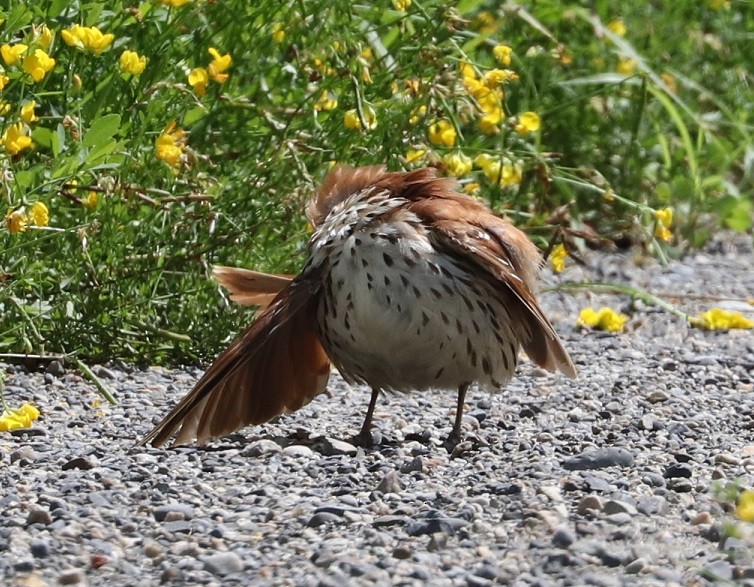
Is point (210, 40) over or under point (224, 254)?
over

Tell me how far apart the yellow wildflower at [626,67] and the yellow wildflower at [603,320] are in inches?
73.8

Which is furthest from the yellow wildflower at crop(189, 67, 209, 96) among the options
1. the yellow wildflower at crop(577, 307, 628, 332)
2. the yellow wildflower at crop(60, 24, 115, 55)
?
the yellow wildflower at crop(577, 307, 628, 332)

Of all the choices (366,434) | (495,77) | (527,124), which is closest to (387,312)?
(366,434)

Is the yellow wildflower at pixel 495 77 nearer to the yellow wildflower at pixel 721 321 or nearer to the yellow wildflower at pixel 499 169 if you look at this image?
the yellow wildflower at pixel 499 169

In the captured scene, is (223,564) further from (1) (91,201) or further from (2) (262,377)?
(1) (91,201)

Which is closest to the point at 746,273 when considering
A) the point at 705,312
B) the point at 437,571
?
the point at 705,312

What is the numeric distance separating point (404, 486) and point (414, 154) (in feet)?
5.96

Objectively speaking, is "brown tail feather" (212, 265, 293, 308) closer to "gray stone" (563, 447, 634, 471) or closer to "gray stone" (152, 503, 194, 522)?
"gray stone" (563, 447, 634, 471)

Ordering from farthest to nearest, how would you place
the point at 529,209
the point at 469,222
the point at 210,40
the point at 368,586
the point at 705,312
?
1. the point at 529,209
2. the point at 705,312
3. the point at 210,40
4. the point at 469,222
5. the point at 368,586

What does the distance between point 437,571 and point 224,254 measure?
237cm

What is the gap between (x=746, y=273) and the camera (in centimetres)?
790

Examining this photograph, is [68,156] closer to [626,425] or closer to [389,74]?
[389,74]

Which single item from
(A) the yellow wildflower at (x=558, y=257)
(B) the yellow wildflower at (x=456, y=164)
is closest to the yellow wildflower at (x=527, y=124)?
(B) the yellow wildflower at (x=456, y=164)

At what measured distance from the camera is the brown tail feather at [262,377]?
436cm
